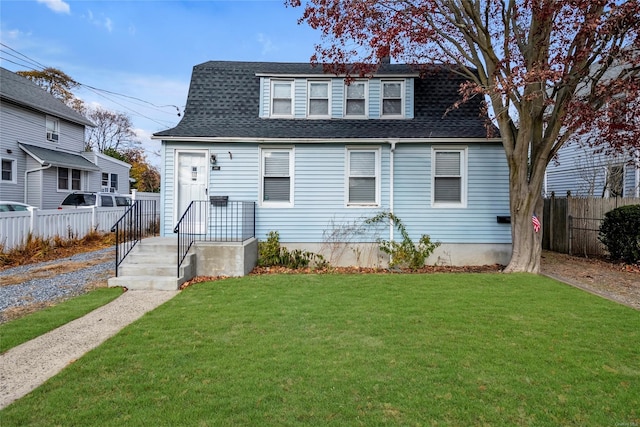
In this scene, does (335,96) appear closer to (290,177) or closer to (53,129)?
(290,177)

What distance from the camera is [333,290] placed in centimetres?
637

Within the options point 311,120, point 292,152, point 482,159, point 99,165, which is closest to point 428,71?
point 482,159

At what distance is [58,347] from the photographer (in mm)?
3893

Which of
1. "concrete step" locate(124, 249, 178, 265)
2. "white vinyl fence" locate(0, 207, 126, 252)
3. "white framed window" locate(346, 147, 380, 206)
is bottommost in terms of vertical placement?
"concrete step" locate(124, 249, 178, 265)

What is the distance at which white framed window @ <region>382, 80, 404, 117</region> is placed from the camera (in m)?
10.1

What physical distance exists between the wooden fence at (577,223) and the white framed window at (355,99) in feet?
23.3

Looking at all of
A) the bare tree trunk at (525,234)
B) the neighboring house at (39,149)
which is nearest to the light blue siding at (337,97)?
the bare tree trunk at (525,234)

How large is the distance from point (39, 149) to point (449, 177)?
19.0 m

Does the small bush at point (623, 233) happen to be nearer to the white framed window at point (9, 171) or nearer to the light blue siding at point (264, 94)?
the light blue siding at point (264, 94)

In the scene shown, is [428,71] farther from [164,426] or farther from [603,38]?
[164,426]

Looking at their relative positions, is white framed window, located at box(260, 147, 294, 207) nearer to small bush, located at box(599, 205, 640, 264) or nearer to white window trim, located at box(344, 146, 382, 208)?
white window trim, located at box(344, 146, 382, 208)

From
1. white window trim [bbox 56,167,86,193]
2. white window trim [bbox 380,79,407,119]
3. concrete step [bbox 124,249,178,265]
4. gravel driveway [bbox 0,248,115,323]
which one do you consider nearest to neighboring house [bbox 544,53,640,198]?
white window trim [bbox 380,79,407,119]

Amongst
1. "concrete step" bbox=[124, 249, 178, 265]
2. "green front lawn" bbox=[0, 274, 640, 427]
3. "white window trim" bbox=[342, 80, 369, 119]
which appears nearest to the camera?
"green front lawn" bbox=[0, 274, 640, 427]

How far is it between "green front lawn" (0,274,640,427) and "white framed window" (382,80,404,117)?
242 inches
